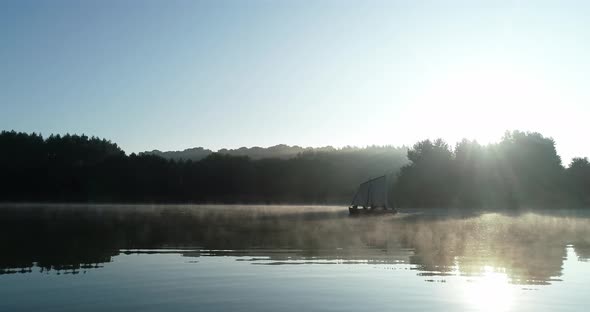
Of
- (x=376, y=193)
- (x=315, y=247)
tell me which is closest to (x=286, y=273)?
(x=315, y=247)

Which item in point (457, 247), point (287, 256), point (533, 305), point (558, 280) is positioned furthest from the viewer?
point (457, 247)

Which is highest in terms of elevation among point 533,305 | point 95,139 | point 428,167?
point 95,139

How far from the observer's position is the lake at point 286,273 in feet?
60.7

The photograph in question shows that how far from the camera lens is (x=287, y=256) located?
108 ft

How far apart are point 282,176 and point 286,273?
503ft

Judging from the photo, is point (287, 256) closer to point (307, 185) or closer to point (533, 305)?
point (533, 305)

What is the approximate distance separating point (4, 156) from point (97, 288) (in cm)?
16044

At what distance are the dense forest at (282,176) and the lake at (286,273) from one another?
9217cm

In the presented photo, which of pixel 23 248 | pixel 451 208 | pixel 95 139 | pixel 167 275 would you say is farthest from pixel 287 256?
pixel 95 139

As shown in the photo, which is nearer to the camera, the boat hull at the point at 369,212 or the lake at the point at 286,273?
the lake at the point at 286,273

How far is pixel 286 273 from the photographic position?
25.6 meters

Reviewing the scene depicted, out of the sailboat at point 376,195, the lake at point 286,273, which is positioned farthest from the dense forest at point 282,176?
the lake at point 286,273

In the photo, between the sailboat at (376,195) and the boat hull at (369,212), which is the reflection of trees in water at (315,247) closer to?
the boat hull at (369,212)

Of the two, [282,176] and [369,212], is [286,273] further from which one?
[282,176]
